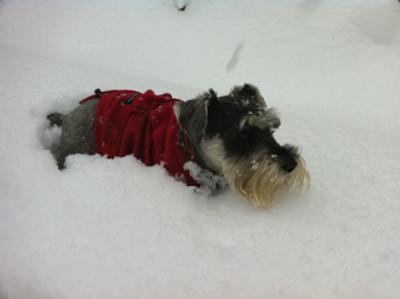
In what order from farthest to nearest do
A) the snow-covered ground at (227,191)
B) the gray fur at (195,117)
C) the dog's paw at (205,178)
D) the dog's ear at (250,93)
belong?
the dog's ear at (250,93) < the dog's paw at (205,178) < the gray fur at (195,117) < the snow-covered ground at (227,191)

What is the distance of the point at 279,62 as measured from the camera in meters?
5.14

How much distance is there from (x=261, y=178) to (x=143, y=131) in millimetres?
1196

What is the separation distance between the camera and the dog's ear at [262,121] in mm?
2820

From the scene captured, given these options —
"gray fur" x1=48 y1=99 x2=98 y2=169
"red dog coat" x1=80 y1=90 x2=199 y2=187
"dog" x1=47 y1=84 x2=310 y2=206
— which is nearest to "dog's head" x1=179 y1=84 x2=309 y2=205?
"dog" x1=47 y1=84 x2=310 y2=206

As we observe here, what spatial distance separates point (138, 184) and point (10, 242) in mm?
960

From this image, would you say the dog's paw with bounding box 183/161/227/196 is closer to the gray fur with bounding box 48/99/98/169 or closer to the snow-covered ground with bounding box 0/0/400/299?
the snow-covered ground with bounding box 0/0/400/299

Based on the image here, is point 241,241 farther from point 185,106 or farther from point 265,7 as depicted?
point 265,7

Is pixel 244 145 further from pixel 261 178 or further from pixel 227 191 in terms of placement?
pixel 227 191

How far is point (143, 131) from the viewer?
3.46m

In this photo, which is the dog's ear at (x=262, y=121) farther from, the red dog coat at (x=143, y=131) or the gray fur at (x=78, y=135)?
the gray fur at (x=78, y=135)

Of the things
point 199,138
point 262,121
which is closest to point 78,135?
point 199,138

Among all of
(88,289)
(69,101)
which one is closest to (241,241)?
(88,289)

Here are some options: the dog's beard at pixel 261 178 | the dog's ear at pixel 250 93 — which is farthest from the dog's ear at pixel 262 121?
the dog's ear at pixel 250 93

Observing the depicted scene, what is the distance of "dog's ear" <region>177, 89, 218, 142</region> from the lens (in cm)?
292
